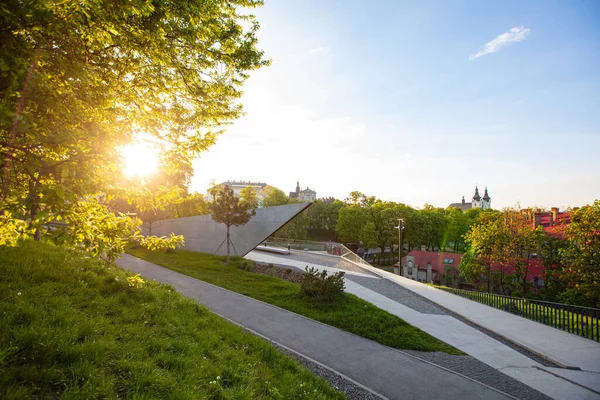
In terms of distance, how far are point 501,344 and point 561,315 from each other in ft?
11.3

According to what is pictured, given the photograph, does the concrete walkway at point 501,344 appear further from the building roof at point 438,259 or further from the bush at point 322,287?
the building roof at point 438,259

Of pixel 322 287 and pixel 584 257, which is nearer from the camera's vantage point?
pixel 322 287

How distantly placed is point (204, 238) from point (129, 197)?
19.9m

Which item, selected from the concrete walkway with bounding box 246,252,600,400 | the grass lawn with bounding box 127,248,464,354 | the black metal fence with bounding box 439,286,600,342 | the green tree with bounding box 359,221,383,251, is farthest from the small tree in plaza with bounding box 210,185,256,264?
the green tree with bounding box 359,221,383,251

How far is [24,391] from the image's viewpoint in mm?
2756

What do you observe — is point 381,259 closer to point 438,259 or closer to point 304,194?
point 438,259

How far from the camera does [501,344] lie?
857cm

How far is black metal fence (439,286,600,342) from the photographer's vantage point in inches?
369

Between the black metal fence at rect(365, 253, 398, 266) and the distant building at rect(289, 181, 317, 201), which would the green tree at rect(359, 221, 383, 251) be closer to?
the black metal fence at rect(365, 253, 398, 266)

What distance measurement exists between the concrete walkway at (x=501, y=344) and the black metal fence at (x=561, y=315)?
47 centimetres

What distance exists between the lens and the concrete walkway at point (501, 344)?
6.47m

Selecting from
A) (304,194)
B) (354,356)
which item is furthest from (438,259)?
(304,194)

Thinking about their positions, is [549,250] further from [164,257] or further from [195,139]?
[164,257]

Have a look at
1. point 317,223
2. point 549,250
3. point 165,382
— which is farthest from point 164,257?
point 317,223
